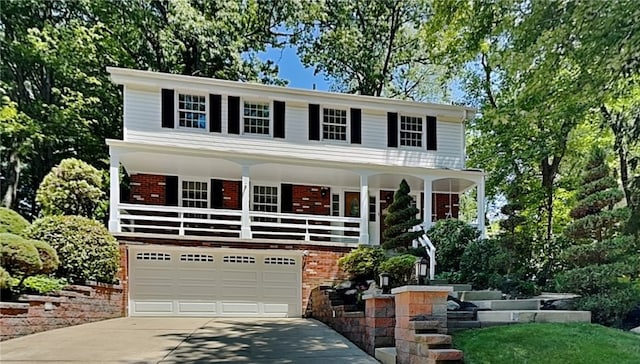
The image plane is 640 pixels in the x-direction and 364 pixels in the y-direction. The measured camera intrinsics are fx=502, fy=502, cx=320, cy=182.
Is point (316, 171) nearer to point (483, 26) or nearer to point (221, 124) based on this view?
point (221, 124)

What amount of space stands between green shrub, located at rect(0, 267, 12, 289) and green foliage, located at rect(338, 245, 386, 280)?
7.22 m

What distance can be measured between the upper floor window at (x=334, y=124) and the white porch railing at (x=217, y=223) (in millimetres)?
2625

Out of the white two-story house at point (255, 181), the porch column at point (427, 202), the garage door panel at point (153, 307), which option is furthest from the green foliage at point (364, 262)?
the garage door panel at point (153, 307)

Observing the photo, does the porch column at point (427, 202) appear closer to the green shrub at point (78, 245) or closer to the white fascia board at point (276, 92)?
the white fascia board at point (276, 92)

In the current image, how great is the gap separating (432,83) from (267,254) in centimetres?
1532

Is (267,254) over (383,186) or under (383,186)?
under

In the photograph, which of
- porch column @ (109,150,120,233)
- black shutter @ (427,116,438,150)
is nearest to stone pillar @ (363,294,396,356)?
porch column @ (109,150,120,233)

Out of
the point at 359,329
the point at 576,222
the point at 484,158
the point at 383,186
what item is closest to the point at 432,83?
the point at 484,158

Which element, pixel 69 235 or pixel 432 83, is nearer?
pixel 69 235

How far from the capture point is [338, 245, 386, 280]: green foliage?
39.5 ft

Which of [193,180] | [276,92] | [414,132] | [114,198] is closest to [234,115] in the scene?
[276,92]

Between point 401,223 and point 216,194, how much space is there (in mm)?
5884

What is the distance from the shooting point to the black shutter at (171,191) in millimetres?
15203

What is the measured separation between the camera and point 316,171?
590 inches
